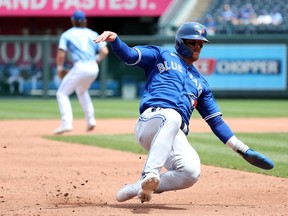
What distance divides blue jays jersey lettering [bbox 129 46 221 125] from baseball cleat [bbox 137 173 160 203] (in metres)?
0.64

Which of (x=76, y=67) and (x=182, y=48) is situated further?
(x=76, y=67)

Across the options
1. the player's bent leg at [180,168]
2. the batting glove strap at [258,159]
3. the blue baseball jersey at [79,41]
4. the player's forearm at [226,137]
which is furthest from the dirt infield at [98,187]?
the blue baseball jersey at [79,41]

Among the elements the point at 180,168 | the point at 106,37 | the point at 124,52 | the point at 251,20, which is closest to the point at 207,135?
the point at 180,168

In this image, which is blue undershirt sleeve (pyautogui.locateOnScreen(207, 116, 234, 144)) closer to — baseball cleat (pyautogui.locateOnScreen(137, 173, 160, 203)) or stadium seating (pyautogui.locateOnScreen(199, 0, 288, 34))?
baseball cleat (pyautogui.locateOnScreen(137, 173, 160, 203))

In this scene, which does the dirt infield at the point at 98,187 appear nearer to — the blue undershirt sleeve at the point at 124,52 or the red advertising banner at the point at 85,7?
the blue undershirt sleeve at the point at 124,52

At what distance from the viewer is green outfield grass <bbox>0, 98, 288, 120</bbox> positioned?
18891mm

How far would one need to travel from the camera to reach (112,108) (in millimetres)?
21609

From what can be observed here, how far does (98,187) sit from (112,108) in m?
13.8

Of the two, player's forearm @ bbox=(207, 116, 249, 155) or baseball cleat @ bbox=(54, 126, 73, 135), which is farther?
baseball cleat @ bbox=(54, 126, 73, 135)

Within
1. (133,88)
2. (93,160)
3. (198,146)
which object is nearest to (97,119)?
(198,146)

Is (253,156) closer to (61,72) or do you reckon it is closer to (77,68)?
(77,68)

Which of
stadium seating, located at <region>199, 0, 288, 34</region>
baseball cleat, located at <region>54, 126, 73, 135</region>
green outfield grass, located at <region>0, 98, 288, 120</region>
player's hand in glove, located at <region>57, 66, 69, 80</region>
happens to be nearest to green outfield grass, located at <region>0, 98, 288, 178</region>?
green outfield grass, located at <region>0, 98, 288, 120</region>

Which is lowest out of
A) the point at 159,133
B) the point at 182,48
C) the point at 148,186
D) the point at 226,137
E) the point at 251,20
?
the point at 251,20

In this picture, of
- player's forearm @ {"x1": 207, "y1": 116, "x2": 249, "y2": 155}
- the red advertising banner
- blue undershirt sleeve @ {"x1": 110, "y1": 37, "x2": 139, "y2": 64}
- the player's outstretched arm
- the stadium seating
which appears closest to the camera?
the player's outstretched arm
